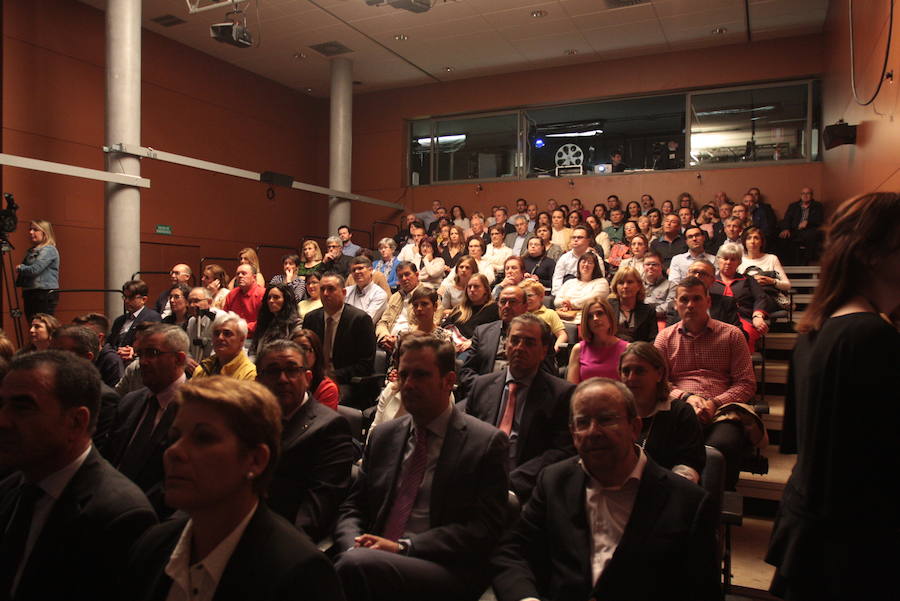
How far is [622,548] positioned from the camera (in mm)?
1557

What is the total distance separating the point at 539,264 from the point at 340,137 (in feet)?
14.7

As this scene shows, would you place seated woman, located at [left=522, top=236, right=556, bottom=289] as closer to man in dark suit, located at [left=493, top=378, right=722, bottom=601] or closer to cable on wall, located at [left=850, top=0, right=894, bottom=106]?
cable on wall, located at [left=850, top=0, right=894, bottom=106]

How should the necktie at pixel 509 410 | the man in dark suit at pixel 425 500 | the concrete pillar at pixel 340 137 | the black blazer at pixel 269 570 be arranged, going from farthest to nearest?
1. the concrete pillar at pixel 340 137
2. the necktie at pixel 509 410
3. the man in dark suit at pixel 425 500
4. the black blazer at pixel 269 570

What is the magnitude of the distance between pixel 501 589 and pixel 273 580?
2.51 ft

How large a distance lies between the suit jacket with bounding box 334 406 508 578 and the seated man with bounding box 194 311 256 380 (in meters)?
1.34

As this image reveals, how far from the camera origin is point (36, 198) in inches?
287

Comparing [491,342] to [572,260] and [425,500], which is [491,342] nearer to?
[425,500]

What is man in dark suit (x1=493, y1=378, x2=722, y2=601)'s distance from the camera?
60.6 inches

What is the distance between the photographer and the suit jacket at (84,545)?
4.39 ft

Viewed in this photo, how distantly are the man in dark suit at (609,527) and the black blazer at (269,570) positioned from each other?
70 cm

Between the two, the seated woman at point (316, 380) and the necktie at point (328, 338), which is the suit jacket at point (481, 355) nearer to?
the necktie at point (328, 338)

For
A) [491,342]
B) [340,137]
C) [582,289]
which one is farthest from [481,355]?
[340,137]

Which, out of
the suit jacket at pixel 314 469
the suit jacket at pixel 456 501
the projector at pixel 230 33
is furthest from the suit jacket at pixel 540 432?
the projector at pixel 230 33

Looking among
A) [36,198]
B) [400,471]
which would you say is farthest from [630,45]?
[400,471]
